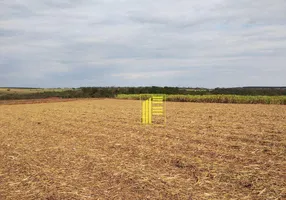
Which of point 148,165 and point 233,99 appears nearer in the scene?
point 148,165

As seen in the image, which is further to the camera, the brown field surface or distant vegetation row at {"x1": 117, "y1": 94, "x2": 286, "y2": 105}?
distant vegetation row at {"x1": 117, "y1": 94, "x2": 286, "y2": 105}

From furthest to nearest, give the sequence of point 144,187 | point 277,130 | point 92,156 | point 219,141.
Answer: point 277,130 → point 219,141 → point 92,156 → point 144,187

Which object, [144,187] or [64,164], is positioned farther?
[64,164]

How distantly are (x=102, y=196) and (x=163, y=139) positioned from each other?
4.98 m

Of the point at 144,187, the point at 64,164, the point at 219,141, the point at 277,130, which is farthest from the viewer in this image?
the point at 277,130

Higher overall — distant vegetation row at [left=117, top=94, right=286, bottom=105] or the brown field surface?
distant vegetation row at [left=117, top=94, right=286, bottom=105]

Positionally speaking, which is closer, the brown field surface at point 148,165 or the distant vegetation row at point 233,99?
the brown field surface at point 148,165

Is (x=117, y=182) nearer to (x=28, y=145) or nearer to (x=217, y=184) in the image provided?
(x=217, y=184)

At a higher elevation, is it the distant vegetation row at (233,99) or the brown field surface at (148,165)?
the distant vegetation row at (233,99)

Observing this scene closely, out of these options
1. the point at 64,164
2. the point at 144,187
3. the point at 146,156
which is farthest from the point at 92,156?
the point at 144,187

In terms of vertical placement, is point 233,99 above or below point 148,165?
above

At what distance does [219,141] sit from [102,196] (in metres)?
5.03

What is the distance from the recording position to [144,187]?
5.66 meters

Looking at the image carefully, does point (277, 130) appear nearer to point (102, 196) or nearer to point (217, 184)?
point (217, 184)
